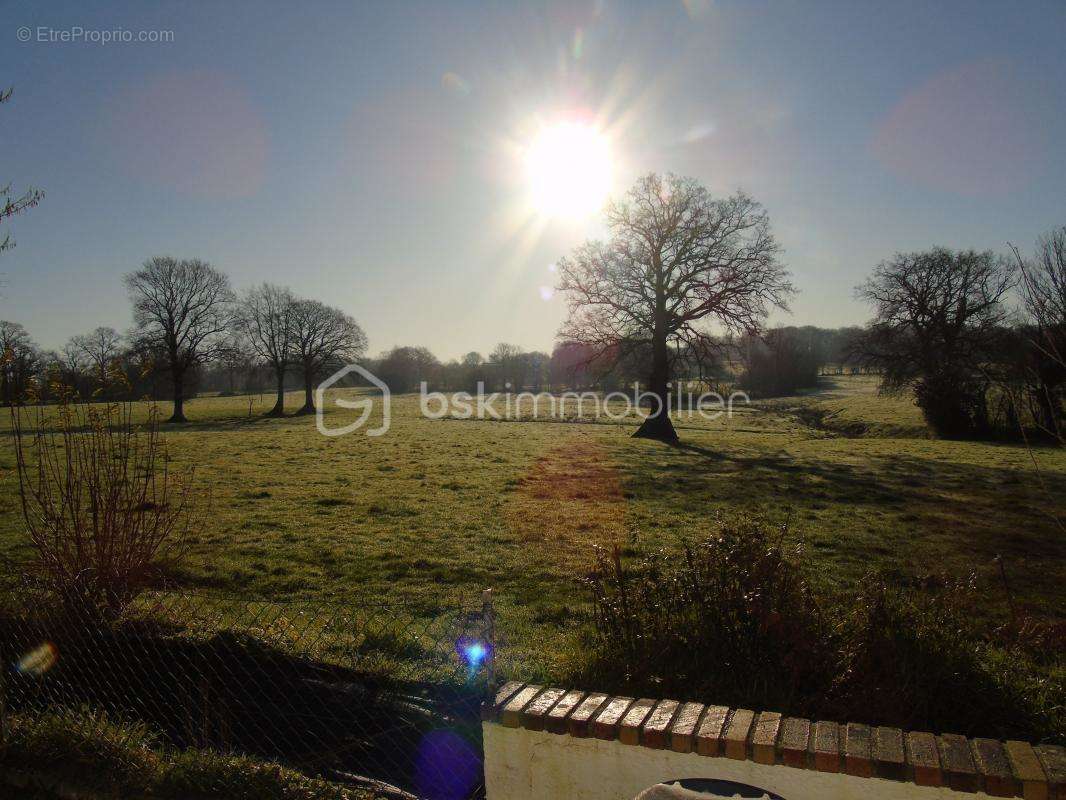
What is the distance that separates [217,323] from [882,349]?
41439 millimetres

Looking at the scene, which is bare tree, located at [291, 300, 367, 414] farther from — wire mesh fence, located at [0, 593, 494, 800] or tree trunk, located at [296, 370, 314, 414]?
wire mesh fence, located at [0, 593, 494, 800]

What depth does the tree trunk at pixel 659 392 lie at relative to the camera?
26.2 m

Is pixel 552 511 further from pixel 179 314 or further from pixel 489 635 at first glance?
pixel 179 314

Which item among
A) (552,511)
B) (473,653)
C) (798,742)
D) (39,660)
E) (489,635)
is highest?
(489,635)

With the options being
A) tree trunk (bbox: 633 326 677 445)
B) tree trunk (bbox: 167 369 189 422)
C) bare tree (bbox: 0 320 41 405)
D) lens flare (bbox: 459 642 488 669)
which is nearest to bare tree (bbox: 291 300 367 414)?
tree trunk (bbox: 167 369 189 422)

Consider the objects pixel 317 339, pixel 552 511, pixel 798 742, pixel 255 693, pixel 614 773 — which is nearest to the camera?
pixel 798 742

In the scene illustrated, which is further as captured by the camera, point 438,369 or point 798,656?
point 438,369

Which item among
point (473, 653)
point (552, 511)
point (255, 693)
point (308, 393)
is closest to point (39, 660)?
point (255, 693)

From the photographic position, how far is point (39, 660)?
5.01 m

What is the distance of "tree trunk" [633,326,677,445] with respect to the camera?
26.2 m

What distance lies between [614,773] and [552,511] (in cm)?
979

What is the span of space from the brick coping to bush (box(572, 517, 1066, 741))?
84 cm

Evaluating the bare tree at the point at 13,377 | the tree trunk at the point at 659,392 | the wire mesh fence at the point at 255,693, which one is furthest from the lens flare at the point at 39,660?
the tree trunk at the point at 659,392

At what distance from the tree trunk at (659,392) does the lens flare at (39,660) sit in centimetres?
2292
